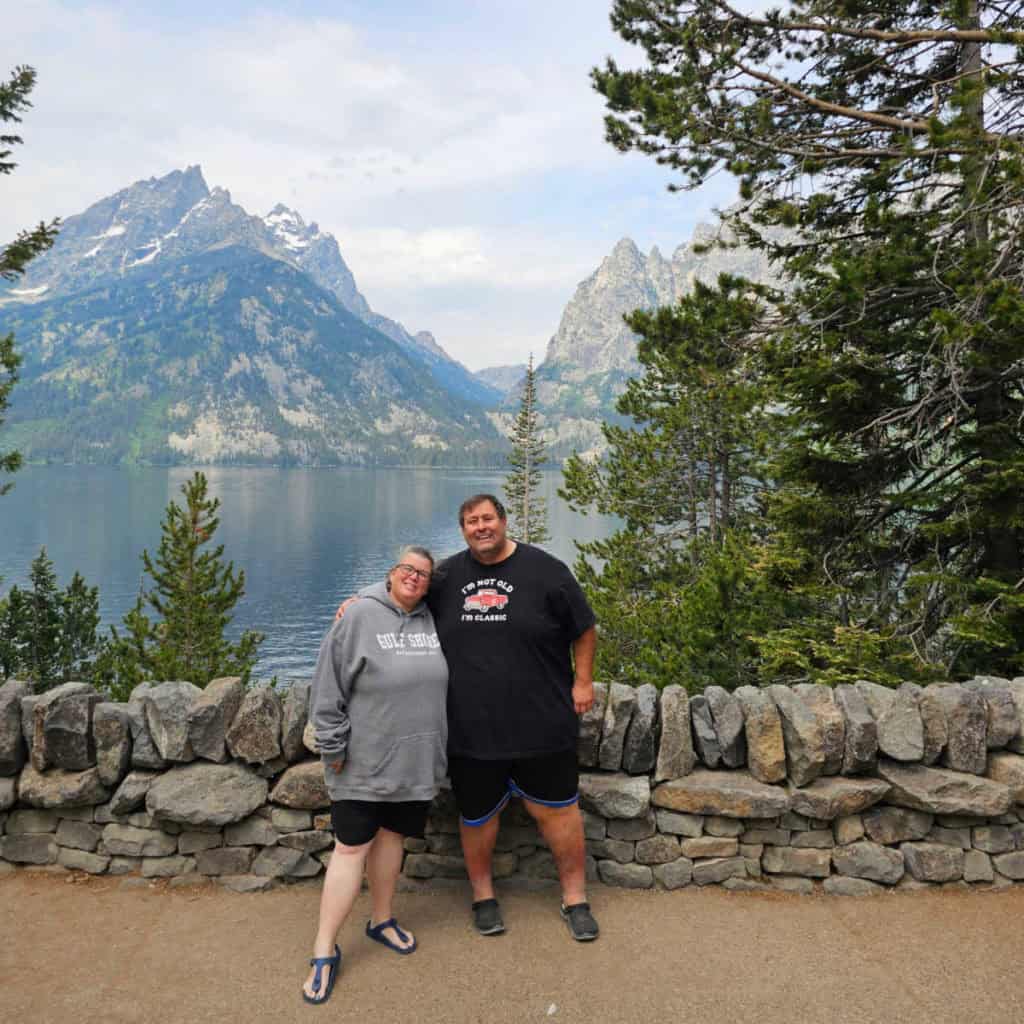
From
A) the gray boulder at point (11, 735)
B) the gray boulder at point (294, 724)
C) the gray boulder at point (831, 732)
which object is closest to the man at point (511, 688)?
the gray boulder at point (294, 724)

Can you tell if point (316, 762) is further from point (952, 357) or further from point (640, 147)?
point (640, 147)

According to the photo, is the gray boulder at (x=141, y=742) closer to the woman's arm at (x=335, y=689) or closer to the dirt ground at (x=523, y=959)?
the dirt ground at (x=523, y=959)

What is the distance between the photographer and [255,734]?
4.14 meters

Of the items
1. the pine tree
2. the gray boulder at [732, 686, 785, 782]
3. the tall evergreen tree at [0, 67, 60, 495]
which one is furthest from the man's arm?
the pine tree

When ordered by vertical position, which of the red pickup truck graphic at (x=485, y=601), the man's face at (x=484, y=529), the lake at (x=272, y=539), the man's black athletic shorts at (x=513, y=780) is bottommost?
the lake at (x=272, y=539)

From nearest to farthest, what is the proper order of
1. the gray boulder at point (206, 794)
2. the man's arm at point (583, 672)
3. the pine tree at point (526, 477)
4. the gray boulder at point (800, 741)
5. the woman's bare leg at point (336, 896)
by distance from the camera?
the woman's bare leg at point (336, 896), the man's arm at point (583, 672), the gray boulder at point (800, 741), the gray boulder at point (206, 794), the pine tree at point (526, 477)

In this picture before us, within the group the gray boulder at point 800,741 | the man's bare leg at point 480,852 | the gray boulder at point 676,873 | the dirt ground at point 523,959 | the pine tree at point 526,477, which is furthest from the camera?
the pine tree at point 526,477

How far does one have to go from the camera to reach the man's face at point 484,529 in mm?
3705

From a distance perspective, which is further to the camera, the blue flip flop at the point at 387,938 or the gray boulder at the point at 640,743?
the gray boulder at the point at 640,743

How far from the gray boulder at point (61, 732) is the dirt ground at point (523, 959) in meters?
0.71

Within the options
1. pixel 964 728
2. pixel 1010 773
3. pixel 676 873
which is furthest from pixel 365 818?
pixel 1010 773

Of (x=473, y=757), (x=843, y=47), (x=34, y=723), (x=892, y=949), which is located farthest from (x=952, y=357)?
(x=34, y=723)

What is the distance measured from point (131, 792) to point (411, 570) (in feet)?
7.16

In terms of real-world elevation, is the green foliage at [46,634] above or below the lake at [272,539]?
above
